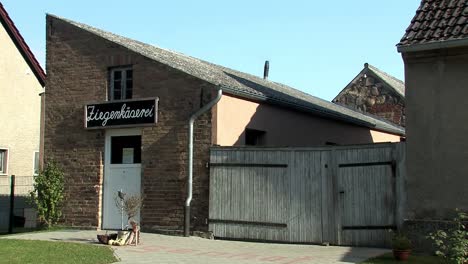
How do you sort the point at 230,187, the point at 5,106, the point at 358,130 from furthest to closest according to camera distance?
the point at 5,106, the point at 358,130, the point at 230,187

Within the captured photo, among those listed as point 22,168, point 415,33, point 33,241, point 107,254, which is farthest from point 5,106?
point 415,33

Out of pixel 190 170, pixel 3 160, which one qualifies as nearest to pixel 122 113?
pixel 190 170

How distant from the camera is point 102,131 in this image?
1579cm

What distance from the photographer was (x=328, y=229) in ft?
41.9

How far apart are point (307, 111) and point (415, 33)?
610 centimetres

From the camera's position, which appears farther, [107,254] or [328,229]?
[328,229]

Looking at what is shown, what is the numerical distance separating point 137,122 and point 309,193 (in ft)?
16.3

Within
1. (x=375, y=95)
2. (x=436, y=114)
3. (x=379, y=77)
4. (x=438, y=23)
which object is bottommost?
(x=436, y=114)

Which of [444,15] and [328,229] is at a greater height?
[444,15]

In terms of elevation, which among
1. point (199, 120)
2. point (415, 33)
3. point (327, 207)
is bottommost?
point (327, 207)

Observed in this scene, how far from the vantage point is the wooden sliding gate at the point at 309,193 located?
12.2m

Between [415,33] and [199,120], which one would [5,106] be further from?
[415,33]

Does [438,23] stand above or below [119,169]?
above

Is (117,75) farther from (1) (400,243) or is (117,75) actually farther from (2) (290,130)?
(1) (400,243)
